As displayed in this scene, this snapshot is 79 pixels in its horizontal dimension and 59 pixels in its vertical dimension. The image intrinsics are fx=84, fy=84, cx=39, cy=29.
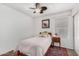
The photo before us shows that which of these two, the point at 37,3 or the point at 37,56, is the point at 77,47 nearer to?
the point at 37,56

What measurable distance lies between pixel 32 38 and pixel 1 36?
0.43m

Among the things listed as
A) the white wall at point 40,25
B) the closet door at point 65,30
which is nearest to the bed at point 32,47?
the white wall at point 40,25

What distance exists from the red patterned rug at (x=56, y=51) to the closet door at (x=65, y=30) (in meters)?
0.08

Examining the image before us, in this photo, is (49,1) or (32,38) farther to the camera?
(32,38)

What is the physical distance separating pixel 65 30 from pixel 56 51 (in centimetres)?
33

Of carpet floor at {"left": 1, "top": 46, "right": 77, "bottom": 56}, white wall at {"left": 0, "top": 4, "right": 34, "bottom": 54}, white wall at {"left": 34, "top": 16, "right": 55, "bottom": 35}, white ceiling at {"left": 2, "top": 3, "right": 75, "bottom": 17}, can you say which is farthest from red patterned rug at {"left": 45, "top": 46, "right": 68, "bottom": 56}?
white ceiling at {"left": 2, "top": 3, "right": 75, "bottom": 17}

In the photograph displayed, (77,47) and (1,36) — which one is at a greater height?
(1,36)

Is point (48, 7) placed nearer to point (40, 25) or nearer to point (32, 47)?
point (40, 25)

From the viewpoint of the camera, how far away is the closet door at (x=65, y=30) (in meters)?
1.22

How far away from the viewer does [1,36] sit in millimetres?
1150

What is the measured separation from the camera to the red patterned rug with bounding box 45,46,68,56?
1.17 meters

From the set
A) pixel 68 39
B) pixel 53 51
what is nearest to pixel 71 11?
pixel 68 39

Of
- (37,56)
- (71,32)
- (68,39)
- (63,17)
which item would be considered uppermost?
(63,17)

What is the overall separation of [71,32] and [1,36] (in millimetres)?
991
